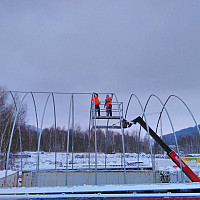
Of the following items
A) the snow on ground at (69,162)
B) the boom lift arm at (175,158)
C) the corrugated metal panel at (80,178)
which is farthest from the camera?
the snow on ground at (69,162)

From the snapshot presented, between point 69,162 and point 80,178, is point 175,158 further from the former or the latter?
point 69,162

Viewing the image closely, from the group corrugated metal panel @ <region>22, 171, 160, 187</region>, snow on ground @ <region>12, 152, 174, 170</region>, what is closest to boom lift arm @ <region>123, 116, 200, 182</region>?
corrugated metal panel @ <region>22, 171, 160, 187</region>

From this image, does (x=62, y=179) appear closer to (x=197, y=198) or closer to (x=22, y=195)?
(x=22, y=195)

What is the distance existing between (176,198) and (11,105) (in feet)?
77.9

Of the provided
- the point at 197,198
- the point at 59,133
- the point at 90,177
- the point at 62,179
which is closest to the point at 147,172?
the point at 90,177

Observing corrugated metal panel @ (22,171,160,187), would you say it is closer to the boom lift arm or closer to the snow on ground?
the boom lift arm

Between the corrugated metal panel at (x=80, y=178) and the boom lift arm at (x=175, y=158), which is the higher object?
the boom lift arm at (x=175, y=158)

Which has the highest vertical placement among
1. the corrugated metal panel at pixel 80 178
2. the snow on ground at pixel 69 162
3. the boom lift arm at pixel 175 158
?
the boom lift arm at pixel 175 158

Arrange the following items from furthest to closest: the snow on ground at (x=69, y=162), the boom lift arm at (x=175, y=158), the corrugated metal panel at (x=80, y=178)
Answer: the snow on ground at (x=69, y=162) → the corrugated metal panel at (x=80, y=178) → the boom lift arm at (x=175, y=158)

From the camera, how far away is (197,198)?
596 cm

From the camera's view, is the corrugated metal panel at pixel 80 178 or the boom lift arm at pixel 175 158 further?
the corrugated metal panel at pixel 80 178

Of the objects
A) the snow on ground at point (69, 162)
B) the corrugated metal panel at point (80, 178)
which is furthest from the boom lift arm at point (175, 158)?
the snow on ground at point (69, 162)

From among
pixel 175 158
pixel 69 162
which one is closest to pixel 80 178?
pixel 175 158

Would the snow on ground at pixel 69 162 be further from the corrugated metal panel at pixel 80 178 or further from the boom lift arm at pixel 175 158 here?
the boom lift arm at pixel 175 158
